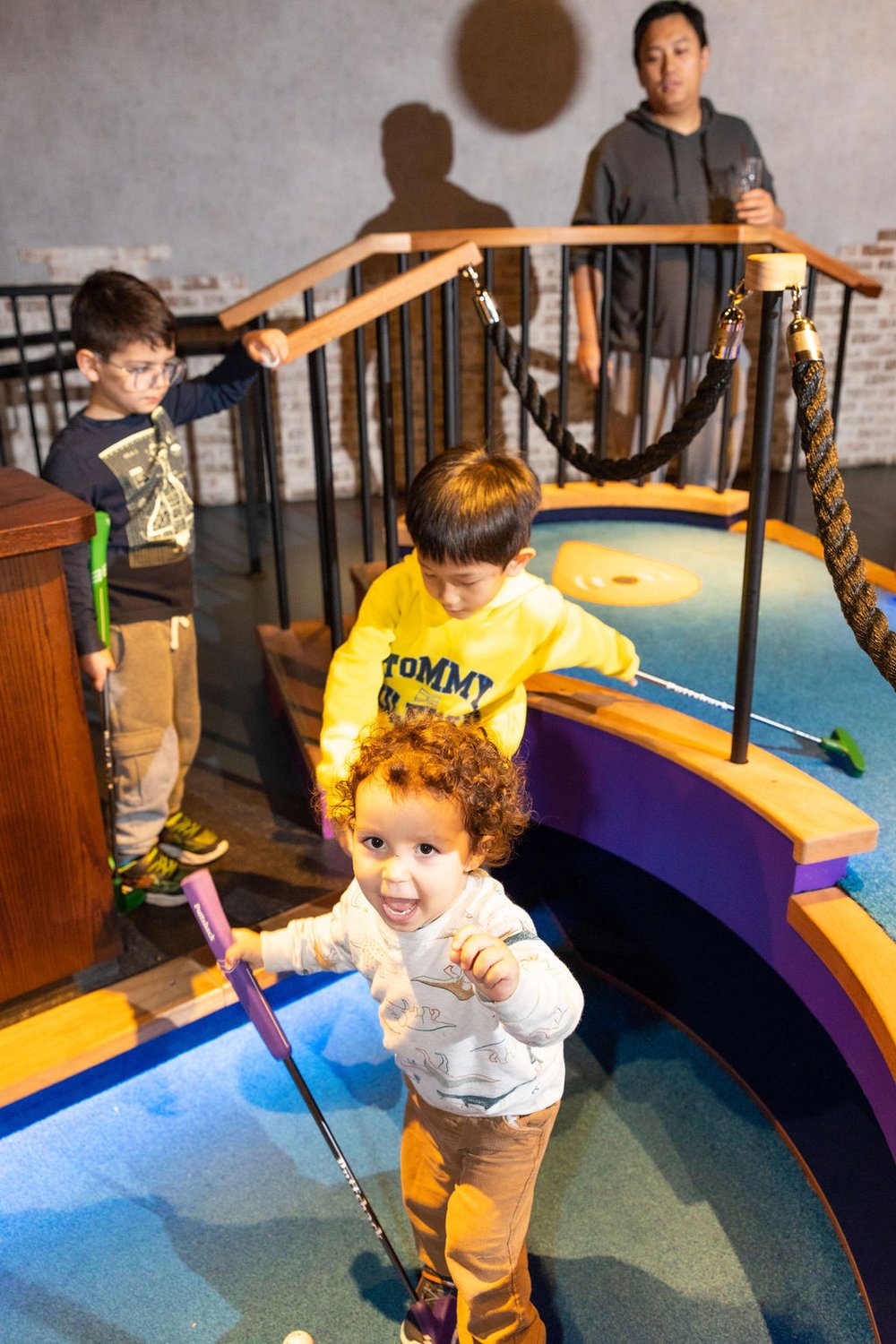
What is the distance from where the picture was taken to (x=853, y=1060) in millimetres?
1648

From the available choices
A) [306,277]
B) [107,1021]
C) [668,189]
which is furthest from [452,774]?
[668,189]

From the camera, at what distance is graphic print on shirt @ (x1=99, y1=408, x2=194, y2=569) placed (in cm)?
224

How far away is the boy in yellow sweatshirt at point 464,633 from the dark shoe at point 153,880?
2.05ft

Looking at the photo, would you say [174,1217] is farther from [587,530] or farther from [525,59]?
[525,59]

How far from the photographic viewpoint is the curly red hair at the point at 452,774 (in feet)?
4.31

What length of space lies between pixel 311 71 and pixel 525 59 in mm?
1031

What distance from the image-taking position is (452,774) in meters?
1.33

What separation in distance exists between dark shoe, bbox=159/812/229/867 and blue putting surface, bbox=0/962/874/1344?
1.36ft

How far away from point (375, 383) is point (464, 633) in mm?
3906

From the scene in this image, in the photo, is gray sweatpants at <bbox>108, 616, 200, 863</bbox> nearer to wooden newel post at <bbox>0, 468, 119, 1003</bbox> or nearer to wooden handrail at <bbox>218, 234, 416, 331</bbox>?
wooden newel post at <bbox>0, 468, 119, 1003</bbox>

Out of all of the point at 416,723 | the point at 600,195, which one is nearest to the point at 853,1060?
the point at 416,723

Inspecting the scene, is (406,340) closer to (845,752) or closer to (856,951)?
(845,752)

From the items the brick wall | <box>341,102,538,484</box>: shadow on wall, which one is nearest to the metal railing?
the brick wall

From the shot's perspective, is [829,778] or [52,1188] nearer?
[52,1188]
